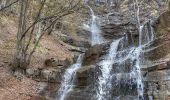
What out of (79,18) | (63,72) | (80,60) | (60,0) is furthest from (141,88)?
(79,18)

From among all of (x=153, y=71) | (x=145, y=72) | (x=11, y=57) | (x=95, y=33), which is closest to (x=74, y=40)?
(x=95, y=33)

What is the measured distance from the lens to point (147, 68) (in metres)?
15.1

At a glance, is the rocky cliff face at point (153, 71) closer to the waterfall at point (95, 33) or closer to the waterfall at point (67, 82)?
the waterfall at point (67, 82)

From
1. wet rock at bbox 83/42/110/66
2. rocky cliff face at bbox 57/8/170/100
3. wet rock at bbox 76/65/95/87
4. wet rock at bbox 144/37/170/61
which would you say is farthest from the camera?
wet rock at bbox 83/42/110/66

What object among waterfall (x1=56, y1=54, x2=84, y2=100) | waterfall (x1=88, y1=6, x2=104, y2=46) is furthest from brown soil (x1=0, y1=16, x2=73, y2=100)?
waterfall (x1=88, y1=6, x2=104, y2=46)

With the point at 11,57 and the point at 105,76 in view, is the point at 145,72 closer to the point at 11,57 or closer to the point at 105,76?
the point at 105,76

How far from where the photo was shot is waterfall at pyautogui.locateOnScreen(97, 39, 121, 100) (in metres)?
15.6

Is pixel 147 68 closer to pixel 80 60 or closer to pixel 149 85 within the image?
pixel 149 85

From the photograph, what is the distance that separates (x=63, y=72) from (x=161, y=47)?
615cm

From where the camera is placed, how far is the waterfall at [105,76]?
1563 cm

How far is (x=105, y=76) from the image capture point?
16766mm

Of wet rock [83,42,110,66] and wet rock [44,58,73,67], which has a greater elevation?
wet rock [83,42,110,66]

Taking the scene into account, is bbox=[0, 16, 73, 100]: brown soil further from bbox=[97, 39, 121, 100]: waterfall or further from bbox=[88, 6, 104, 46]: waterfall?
bbox=[88, 6, 104, 46]: waterfall

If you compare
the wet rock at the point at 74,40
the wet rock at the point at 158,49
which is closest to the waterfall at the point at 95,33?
the wet rock at the point at 74,40
